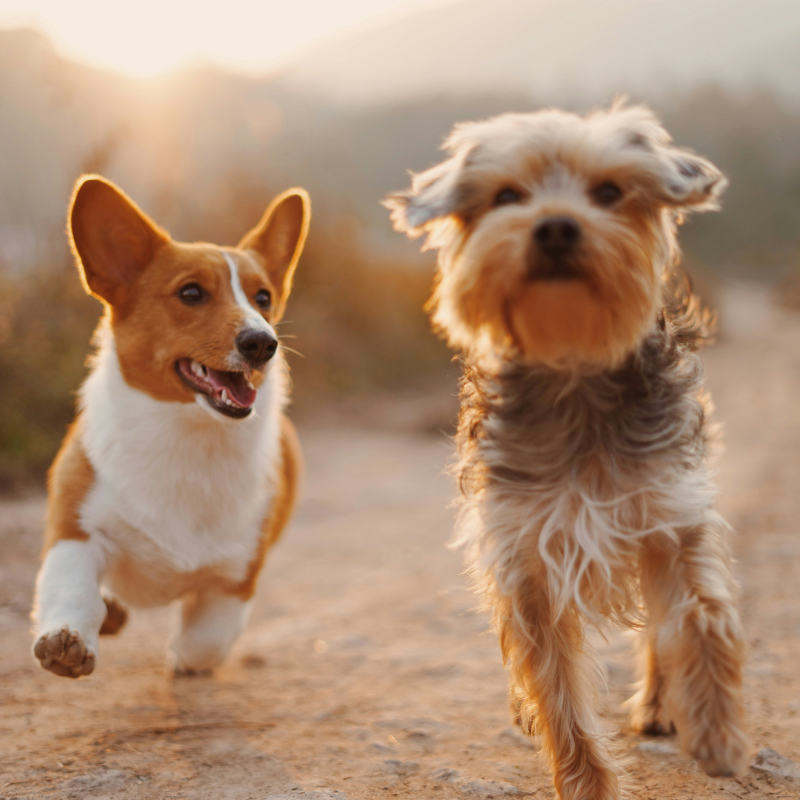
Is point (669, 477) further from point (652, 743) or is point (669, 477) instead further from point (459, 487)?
point (652, 743)

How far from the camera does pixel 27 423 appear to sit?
307 inches

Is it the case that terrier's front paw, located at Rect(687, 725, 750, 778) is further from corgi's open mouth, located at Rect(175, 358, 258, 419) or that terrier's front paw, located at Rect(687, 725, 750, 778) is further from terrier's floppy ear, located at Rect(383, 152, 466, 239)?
corgi's open mouth, located at Rect(175, 358, 258, 419)

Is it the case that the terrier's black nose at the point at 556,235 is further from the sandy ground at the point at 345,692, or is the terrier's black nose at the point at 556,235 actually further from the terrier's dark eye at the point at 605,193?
the sandy ground at the point at 345,692

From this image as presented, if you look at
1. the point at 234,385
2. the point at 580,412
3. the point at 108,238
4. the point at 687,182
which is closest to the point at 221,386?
the point at 234,385

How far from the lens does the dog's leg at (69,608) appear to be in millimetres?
3043

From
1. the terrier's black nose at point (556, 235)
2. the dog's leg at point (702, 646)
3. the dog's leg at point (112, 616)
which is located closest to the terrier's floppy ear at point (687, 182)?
the terrier's black nose at point (556, 235)

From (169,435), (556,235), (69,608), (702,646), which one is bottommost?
(69,608)

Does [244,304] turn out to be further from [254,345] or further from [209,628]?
[209,628]

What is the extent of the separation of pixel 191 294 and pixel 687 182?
220 centimetres

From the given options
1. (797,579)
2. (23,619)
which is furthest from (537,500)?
(23,619)

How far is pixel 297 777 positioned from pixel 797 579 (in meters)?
3.35

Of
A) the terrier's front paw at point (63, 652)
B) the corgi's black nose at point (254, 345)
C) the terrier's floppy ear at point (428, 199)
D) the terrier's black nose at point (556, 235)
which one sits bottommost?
the terrier's front paw at point (63, 652)

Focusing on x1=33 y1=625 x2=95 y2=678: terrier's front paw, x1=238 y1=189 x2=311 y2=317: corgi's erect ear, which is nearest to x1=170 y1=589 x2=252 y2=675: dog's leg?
x1=33 y1=625 x2=95 y2=678: terrier's front paw

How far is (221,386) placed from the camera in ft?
12.1
